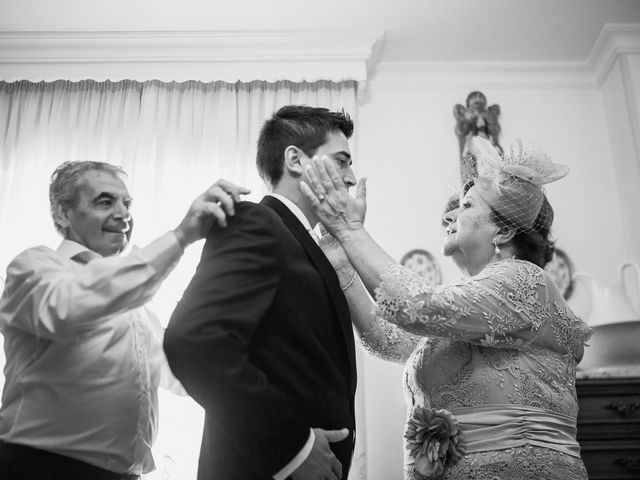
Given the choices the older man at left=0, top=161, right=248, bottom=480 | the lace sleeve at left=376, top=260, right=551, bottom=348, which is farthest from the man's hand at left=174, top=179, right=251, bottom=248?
the lace sleeve at left=376, top=260, right=551, bottom=348

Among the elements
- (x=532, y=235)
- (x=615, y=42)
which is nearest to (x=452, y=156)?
(x=615, y=42)

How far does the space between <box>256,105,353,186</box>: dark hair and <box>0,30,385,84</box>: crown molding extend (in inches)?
91.8

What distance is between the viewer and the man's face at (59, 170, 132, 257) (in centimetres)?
195

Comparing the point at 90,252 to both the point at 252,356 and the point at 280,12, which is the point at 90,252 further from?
the point at 280,12

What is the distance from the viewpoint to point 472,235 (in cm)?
202

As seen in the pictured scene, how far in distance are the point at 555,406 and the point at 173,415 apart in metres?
2.36

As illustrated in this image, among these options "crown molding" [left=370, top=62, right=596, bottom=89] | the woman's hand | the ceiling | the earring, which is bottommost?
the earring

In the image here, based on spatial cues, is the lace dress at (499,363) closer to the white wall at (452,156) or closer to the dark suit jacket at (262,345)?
the dark suit jacket at (262,345)

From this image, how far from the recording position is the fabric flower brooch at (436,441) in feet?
5.64

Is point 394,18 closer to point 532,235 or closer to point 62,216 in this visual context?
point 532,235

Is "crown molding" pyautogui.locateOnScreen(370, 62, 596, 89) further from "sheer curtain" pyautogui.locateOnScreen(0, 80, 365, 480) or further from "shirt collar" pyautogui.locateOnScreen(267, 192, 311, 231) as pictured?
"shirt collar" pyautogui.locateOnScreen(267, 192, 311, 231)

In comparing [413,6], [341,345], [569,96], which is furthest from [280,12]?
[341,345]

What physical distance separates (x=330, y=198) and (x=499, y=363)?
2.30 ft

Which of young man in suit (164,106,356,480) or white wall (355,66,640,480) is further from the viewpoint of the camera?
white wall (355,66,640,480)
